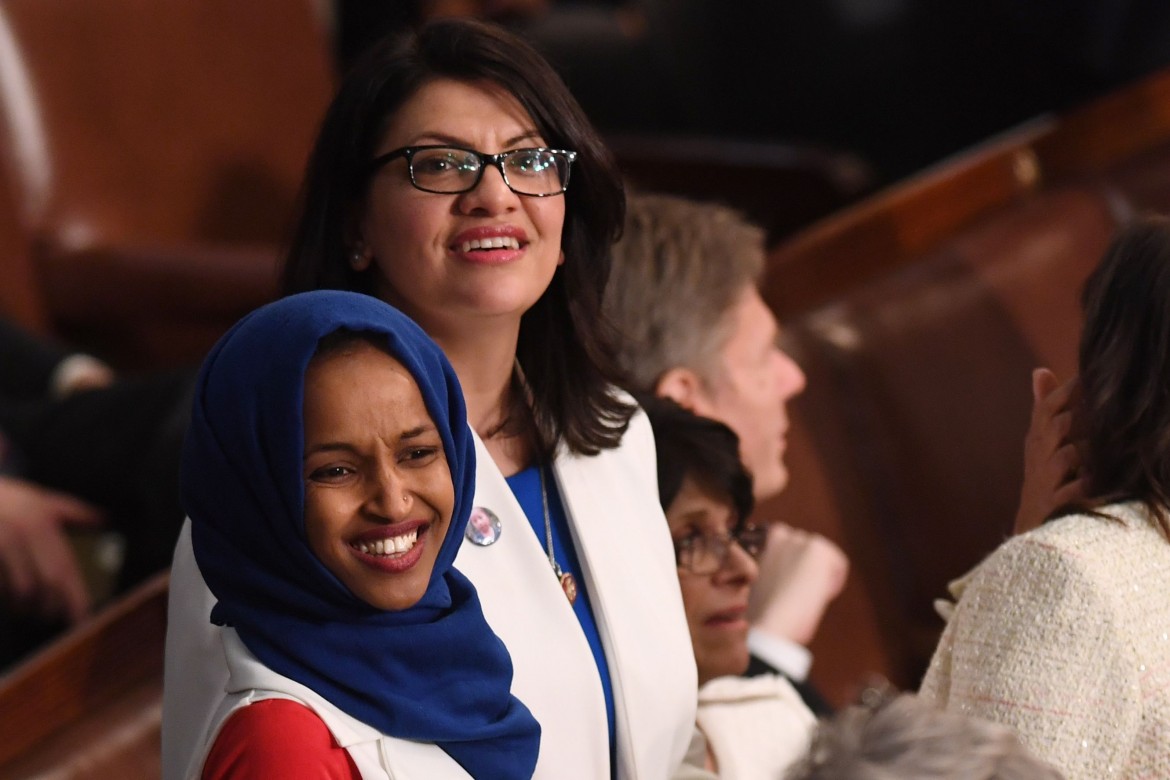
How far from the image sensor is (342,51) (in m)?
3.56

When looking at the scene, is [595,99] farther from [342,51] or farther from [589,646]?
[589,646]

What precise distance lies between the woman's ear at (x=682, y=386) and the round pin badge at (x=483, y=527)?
0.40m

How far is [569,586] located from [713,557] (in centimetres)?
22

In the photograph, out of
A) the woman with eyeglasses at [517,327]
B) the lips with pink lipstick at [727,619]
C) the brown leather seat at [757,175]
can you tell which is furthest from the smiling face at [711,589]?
the brown leather seat at [757,175]

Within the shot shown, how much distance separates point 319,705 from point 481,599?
21 centimetres

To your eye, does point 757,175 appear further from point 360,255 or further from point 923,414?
point 360,255

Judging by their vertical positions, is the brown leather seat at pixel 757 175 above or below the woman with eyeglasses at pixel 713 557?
above

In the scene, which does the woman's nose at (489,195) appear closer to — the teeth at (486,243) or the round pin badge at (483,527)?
the teeth at (486,243)

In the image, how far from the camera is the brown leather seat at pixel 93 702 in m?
1.32

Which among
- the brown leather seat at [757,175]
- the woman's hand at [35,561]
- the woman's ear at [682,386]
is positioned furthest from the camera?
the brown leather seat at [757,175]

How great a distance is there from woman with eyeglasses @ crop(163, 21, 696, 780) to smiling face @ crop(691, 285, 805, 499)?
12.5 inches

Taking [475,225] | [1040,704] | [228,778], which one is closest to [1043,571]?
[1040,704]

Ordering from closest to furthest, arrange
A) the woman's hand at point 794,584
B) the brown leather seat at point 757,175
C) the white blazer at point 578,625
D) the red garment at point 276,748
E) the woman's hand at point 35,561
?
the red garment at point 276,748
the white blazer at point 578,625
the woman's hand at point 794,584
the woman's hand at point 35,561
the brown leather seat at point 757,175

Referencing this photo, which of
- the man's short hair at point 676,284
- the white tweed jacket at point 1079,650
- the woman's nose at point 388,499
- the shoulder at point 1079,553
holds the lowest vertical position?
the white tweed jacket at point 1079,650
